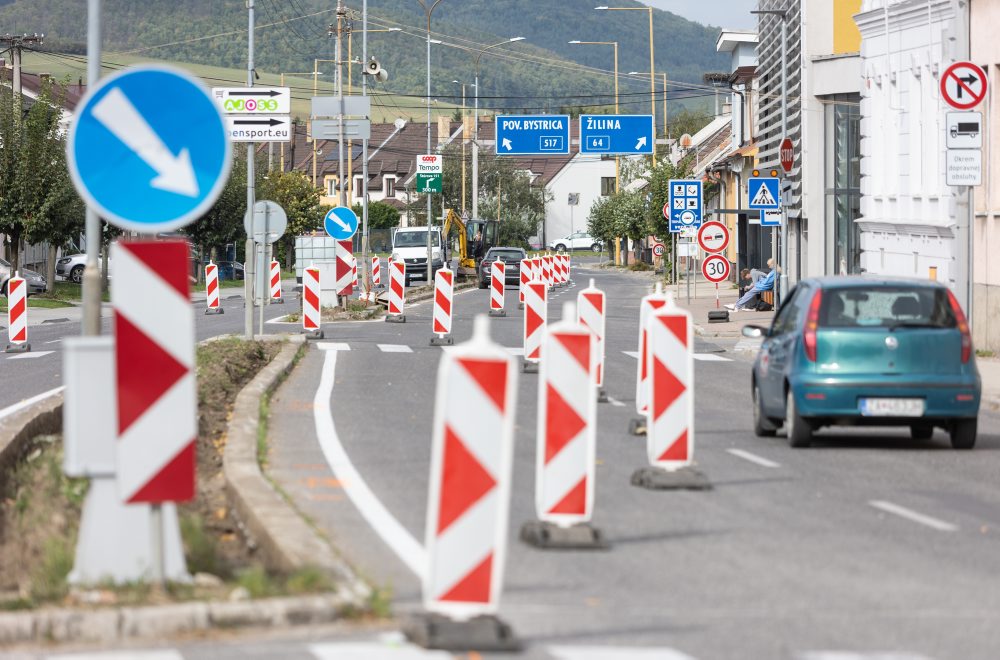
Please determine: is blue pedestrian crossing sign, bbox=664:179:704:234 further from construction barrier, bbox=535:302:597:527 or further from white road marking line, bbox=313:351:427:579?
construction barrier, bbox=535:302:597:527

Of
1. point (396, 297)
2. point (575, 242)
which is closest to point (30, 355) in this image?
point (396, 297)

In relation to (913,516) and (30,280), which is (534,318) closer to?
(913,516)

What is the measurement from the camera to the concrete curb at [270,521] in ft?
25.1

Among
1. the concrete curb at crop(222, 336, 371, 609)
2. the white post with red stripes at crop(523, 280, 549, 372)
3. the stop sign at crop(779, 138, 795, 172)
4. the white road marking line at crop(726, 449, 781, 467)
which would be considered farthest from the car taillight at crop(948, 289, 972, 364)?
the stop sign at crop(779, 138, 795, 172)

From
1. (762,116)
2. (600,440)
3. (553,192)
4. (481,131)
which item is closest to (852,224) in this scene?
(762,116)

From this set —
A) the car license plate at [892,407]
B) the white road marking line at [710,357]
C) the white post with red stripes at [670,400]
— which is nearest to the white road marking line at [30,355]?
the white road marking line at [710,357]

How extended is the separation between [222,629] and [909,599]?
3.08 metres

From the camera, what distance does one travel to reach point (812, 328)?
14445mm

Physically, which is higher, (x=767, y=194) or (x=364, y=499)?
(x=767, y=194)

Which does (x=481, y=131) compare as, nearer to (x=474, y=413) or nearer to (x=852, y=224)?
(x=852, y=224)

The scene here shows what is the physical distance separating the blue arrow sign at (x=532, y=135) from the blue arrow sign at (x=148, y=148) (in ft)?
178

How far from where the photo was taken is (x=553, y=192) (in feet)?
504

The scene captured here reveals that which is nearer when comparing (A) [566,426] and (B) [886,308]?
(A) [566,426]

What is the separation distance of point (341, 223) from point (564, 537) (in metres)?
26.7
